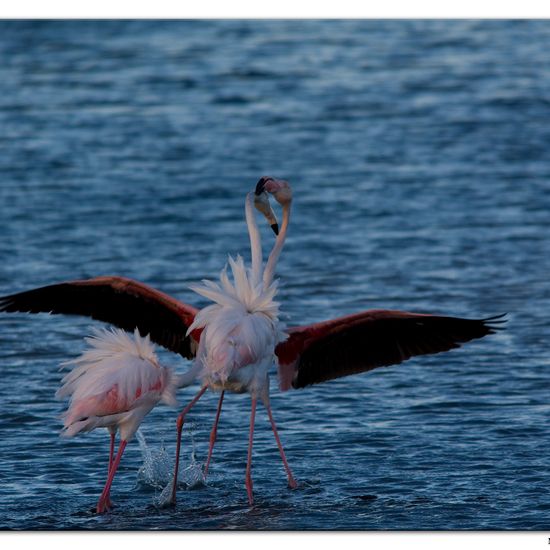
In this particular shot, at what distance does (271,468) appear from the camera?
8312 millimetres

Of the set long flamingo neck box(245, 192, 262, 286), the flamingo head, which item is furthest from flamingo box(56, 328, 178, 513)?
the flamingo head

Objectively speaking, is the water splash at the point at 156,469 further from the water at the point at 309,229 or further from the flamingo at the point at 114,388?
the flamingo at the point at 114,388

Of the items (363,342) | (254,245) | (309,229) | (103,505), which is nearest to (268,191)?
(254,245)

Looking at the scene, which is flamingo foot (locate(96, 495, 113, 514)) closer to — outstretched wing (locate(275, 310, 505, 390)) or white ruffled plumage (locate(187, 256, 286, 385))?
white ruffled plumage (locate(187, 256, 286, 385))

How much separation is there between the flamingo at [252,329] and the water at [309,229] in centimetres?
30

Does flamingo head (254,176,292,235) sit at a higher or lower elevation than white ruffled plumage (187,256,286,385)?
higher

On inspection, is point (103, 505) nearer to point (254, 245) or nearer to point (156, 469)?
point (156, 469)

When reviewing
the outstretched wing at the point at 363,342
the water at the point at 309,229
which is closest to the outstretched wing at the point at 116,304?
Result: the water at the point at 309,229

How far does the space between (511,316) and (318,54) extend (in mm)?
9283

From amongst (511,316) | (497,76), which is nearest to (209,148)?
(497,76)

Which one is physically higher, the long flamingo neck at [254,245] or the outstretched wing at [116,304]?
the long flamingo neck at [254,245]

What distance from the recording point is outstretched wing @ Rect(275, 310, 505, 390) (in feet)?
26.2

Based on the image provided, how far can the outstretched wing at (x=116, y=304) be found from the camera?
822 cm

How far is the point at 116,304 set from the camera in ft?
27.6
